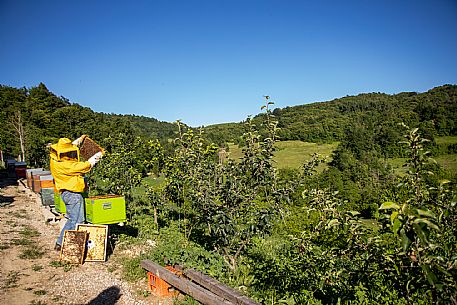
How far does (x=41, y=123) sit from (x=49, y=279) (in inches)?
1813

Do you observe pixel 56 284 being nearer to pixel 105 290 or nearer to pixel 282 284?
pixel 105 290

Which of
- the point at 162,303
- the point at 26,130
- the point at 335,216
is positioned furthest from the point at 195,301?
the point at 26,130

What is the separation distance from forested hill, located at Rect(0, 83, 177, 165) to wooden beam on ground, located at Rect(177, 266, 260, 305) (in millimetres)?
23120

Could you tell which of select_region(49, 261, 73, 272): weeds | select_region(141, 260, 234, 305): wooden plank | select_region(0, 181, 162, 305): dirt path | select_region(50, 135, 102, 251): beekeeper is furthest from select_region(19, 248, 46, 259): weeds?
select_region(141, 260, 234, 305): wooden plank

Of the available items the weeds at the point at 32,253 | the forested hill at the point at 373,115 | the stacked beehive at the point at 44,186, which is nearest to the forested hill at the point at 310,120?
the forested hill at the point at 373,115

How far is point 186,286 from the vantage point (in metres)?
5.50

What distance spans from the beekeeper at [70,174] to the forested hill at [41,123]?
67.7ft

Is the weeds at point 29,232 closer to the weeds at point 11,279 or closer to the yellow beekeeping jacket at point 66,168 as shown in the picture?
the yellow beekeeping jacket at point 66,168

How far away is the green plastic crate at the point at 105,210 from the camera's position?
7.47 meters

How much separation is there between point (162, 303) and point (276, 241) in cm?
439

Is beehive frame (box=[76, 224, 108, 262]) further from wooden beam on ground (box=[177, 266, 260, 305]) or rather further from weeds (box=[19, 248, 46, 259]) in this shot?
wooden beam on ground (box=[177, 266, 260, 305])

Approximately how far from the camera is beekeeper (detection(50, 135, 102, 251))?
745cm

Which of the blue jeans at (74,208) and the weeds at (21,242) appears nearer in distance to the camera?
the blue jeans at (74,208)

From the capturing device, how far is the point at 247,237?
679cm
